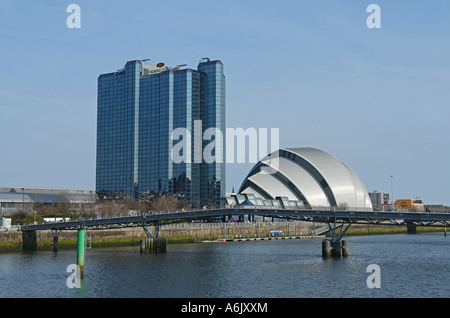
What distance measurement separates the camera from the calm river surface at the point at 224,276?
50.8 meters

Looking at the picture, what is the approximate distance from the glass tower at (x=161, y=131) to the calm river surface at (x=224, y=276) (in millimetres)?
93947

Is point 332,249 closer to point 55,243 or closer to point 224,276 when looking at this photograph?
point 224,276

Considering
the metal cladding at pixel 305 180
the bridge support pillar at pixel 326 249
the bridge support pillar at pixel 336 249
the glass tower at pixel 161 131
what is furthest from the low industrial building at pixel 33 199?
the bridge support pillar at pixel 336 249

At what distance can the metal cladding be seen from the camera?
17775cm

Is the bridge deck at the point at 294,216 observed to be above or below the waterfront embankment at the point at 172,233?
above

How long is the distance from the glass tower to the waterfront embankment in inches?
1211

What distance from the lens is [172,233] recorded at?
395ft

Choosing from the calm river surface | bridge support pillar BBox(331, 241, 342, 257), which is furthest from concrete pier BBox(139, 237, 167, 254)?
bridge support pillar BBox(331, 241, 342, 257)

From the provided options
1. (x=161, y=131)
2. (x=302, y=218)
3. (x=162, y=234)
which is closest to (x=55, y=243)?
(x=162, y=234)

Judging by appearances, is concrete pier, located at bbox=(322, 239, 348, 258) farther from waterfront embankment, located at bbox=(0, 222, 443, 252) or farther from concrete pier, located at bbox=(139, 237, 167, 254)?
waterfront embankment, located at bbox=(0, 222, 443, 252)

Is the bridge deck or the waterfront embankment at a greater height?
the bridge deck

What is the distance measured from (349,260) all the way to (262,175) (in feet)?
344

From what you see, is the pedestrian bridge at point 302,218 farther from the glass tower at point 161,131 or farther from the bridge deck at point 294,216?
the glass tower at point 161,131

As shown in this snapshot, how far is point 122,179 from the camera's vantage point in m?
190
